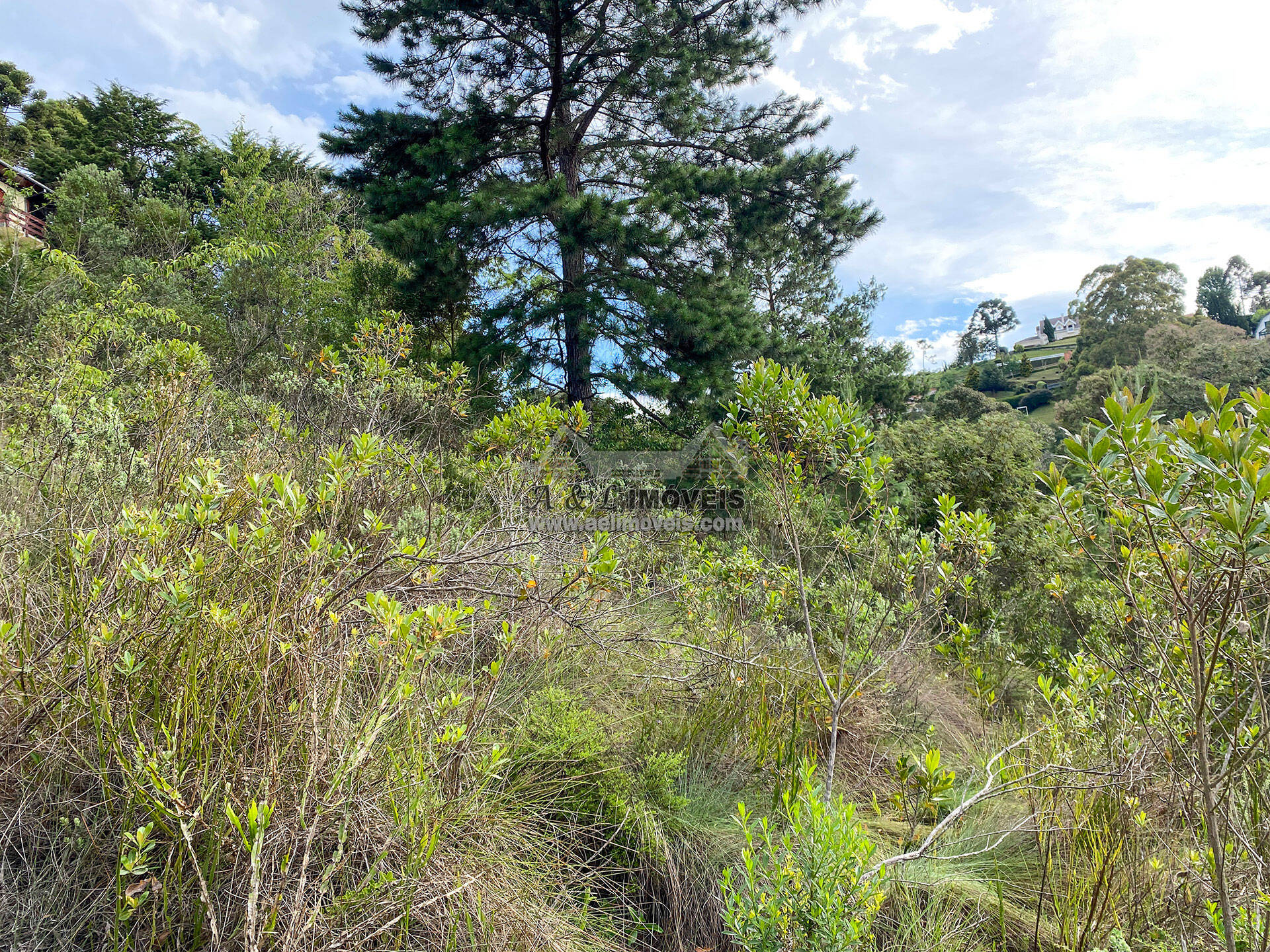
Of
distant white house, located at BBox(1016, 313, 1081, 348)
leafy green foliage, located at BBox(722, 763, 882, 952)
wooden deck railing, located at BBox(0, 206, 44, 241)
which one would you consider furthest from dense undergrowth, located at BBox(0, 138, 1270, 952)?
distant white house, located at BBox(1016, 313, 1081, 348)

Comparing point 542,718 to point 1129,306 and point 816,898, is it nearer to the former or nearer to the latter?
point 816,898

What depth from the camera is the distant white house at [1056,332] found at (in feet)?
236

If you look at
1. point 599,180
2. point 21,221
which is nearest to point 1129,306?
point 599,180

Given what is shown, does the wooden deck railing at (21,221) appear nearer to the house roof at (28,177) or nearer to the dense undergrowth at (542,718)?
the house roof at (28,177)

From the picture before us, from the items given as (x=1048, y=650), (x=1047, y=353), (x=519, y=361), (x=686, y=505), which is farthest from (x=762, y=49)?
(x=1047, y=353)

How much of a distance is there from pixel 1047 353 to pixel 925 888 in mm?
77270

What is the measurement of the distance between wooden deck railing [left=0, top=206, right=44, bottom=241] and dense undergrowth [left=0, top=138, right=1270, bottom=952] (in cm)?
1238

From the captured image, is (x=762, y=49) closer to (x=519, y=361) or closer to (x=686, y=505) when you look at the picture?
(x=519, y=361)

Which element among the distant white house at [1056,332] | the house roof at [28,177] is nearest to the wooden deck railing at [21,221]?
the house roof at [28,177]

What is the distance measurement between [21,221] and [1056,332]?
94844mm

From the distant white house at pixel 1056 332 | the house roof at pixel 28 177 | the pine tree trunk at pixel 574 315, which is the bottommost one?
the pine tree trunk at pixel 574 315

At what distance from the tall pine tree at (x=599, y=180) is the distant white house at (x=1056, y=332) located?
253 ft

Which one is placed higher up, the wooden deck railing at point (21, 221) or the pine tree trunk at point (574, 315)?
the wooden deck railing at point (21, 221)

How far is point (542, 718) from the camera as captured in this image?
7.65 ft
